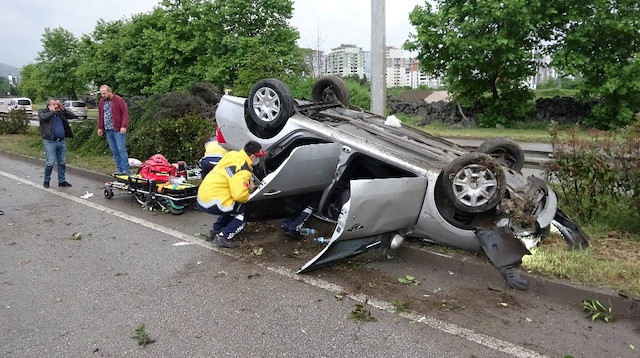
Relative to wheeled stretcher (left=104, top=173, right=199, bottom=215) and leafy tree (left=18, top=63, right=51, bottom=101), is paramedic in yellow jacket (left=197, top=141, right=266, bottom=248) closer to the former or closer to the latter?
wheeled stretcher (left=104, top=173, right=199, bottom=215)

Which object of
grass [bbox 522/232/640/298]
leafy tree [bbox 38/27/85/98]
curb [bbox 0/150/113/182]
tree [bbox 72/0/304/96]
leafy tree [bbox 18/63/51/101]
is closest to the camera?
grass [bbox 522/232/640/298]

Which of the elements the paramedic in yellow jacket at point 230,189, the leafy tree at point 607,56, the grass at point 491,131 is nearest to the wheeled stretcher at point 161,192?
the paramedic in yellow jacket at point 230,189

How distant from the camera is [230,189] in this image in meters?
5.20

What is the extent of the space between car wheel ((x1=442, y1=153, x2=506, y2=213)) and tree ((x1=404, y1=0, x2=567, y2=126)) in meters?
17.3

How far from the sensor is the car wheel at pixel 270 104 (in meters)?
5.63

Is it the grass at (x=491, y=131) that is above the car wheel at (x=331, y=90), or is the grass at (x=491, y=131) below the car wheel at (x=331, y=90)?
below

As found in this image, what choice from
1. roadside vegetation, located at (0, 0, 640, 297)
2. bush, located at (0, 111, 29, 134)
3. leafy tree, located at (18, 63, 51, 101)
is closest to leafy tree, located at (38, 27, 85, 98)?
leafy tree, located at (18, 63, 51, 101)

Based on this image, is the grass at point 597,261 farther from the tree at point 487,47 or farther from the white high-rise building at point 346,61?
the white high-rise building at point 346,61

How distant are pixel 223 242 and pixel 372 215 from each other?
6.11 ft

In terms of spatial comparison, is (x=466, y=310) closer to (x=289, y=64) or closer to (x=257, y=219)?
(x=257, y=219)

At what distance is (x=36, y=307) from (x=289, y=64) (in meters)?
22.7

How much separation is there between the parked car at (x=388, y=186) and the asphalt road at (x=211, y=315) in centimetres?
43

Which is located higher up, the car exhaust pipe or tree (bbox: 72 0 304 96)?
tree (bbox: 72 0 304 96)

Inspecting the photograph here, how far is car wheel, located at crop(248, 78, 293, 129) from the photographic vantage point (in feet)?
18.5
